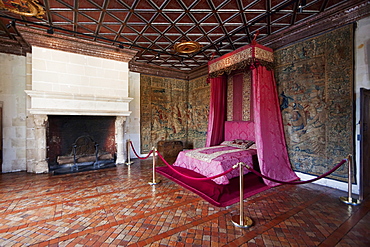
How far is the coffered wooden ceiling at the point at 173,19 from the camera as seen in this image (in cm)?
386

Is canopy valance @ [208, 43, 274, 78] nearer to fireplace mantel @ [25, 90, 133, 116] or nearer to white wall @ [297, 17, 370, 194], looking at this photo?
white wall @ [297, 17, 370, 194]

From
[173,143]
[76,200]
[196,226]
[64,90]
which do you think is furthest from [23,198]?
[173,143]

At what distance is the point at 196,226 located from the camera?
8.87 ft

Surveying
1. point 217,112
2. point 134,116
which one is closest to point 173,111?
point 134,116

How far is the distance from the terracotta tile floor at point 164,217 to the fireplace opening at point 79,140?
167 centimetres

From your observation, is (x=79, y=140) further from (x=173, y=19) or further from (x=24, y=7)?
(x=173, y=19)

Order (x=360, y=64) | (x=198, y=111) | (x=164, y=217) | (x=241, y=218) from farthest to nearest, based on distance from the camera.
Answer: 1. (x=198, y=111)
2. (x=360, y=64)
3. (x=164, y=217)
4. (x=241, y=218)

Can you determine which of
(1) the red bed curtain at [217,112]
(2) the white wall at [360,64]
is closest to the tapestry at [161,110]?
(1) the red bed curtain at [217,112]

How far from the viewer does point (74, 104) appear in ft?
18.9

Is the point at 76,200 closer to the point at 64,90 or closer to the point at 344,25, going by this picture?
the point at 64,90

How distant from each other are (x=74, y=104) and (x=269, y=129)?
19.8 feet

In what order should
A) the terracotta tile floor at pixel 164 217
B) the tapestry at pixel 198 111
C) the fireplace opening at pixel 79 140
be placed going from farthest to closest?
1. the tapestry at pixel 198 111
2. the fireplace opening at pixel 79 140
3. the terracotta tile floor at pixel 164 217

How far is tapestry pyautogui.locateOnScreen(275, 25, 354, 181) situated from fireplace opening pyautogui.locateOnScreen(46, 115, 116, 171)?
6170 mm

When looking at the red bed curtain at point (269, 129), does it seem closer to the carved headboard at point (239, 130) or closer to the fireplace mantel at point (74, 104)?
the carved headboard at point (239, 130)
